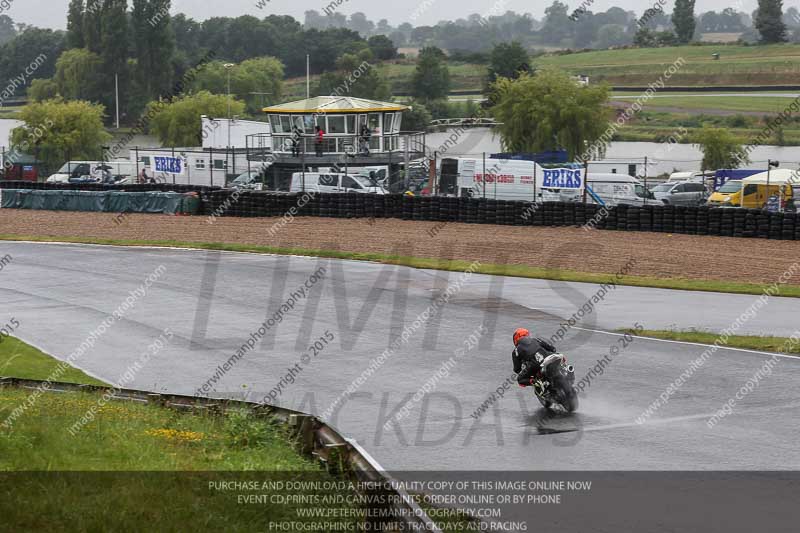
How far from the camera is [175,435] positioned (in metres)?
11.2

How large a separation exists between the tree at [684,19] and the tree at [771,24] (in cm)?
2409

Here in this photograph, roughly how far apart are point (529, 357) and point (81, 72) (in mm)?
121545

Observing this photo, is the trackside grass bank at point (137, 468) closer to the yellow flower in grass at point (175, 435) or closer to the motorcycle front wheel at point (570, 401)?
the yellow flower in grass at point (175, 435)

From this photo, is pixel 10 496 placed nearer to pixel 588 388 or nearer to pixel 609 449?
pixel 609 449

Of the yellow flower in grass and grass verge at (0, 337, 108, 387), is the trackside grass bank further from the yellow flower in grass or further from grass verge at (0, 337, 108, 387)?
grass verge at (0, 337, 108, 387)

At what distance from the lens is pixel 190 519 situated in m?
8.17

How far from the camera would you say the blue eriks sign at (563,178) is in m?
40.4

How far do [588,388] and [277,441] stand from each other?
594 cm

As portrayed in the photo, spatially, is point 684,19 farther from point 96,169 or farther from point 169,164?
point 169,164

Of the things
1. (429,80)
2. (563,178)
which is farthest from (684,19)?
(563,178)

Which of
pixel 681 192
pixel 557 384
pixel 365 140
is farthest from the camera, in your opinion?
pixel 365 140

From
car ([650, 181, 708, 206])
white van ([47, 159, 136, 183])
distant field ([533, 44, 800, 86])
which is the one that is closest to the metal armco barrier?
car ([650, 181, 708, 206])

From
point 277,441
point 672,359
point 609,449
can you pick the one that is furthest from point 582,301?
point 277,441

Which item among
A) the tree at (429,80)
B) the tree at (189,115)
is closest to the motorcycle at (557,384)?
the tree at (189,115)
